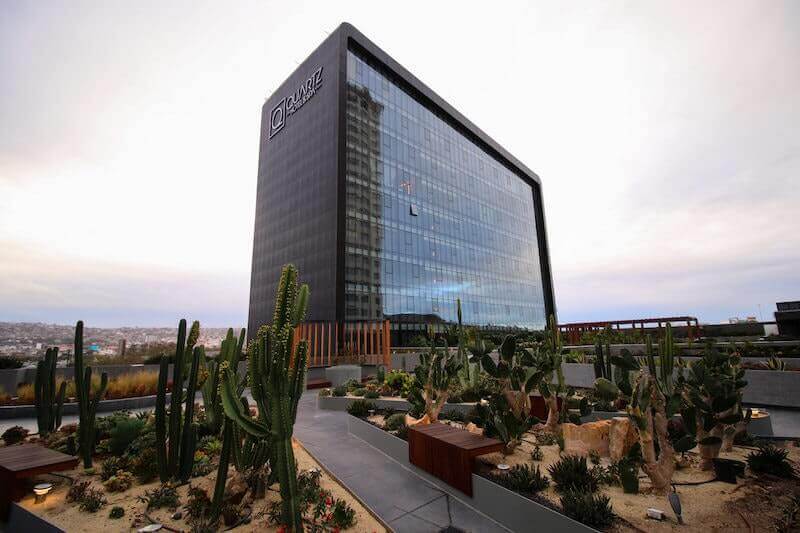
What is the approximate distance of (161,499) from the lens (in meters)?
6.16

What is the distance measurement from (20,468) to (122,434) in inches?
81.0

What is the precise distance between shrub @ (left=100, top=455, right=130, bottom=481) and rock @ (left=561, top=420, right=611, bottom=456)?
991 centimetres

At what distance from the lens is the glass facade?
133ft

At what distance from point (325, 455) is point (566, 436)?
20.9ft

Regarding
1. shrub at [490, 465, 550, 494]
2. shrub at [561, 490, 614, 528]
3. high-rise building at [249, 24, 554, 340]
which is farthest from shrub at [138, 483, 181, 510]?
high-rise building at [249, 24, 554, 340]

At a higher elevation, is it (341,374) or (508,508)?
(341,374)

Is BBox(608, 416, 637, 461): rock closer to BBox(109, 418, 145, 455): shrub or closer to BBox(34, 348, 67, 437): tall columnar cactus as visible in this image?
BBox(109, 418, 145, 455): shrub

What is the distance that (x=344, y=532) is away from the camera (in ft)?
17.9

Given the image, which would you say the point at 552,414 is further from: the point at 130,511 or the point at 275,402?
the point at 130,511

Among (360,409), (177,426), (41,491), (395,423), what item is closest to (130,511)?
(177,426)

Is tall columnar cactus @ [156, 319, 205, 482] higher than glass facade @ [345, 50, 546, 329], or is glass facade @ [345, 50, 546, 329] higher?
glass facade @ [345, 50, 546, 329]

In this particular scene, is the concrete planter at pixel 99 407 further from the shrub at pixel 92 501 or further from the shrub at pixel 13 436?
the shrub at pixel 92 501

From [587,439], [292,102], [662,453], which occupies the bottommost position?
[587,439]

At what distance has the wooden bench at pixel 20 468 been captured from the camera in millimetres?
6230
